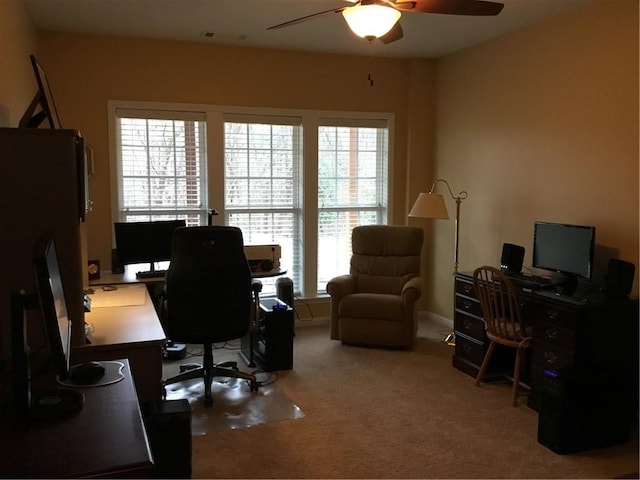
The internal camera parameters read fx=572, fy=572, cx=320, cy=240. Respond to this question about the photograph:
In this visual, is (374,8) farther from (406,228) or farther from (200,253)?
(406,228)

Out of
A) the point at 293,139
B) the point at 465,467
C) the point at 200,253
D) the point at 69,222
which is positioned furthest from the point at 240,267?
the point at 293,139

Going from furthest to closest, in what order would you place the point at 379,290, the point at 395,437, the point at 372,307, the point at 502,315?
the point at 379,290
the point at 372,307
the point at 502,315
the point at 395,437

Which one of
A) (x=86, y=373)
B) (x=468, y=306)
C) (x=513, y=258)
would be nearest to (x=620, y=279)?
(x=513, y=258)

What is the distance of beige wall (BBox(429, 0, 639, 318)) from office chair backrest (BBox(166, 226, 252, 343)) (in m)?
2.35

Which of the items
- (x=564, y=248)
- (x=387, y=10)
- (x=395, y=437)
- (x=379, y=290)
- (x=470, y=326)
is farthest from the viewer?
(x=379, y=290)

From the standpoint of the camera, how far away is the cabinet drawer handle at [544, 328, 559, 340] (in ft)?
11.1

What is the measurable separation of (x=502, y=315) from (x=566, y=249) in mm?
637

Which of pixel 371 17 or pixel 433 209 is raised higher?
pixel 371 17

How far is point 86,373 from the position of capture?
1930 mm

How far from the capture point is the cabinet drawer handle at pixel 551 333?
11.1ft

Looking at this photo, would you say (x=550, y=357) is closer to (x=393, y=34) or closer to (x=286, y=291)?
(x=393, y=34)

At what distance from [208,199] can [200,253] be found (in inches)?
66.2

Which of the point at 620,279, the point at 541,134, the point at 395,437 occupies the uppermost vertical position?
the point at 541,134

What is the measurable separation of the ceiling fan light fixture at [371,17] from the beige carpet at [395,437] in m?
2.15
